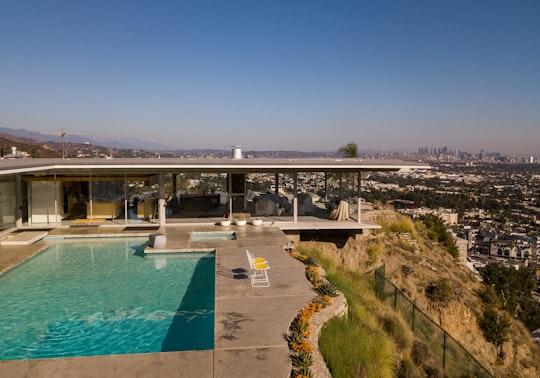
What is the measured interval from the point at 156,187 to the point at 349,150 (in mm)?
19953

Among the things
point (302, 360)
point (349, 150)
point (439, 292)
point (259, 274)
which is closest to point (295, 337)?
point (302, 360)

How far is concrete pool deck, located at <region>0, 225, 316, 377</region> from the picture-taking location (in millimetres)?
4906

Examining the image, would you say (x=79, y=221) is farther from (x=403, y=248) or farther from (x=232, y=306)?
(x=403, y=248)

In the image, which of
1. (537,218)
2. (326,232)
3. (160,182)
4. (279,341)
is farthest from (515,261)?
(279,341)

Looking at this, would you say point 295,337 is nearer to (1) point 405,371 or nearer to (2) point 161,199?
(1) point 405,371

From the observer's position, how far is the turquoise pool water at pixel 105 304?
6195mm

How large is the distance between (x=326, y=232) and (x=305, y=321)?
9155 millimetres

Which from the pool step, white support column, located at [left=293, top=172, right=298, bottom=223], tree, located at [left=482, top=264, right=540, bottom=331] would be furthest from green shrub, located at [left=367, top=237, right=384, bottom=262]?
tree, located at [left=482, top=264, right=540, bottom=331]

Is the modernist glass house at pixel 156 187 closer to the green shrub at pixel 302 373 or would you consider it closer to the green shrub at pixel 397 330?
the green shrub at pixel 397 330

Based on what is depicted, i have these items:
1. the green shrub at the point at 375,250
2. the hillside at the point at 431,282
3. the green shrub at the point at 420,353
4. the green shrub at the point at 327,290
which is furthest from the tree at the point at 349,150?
the green shrub at the point at 327,290

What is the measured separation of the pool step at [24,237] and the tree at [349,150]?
2354 cm

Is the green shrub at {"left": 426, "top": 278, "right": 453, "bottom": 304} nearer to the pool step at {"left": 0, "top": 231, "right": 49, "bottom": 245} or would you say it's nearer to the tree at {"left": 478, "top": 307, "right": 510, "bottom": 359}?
the tree at {"left": 478, "top": 307, "right": 510, "bottom": 359}

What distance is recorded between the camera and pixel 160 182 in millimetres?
14883

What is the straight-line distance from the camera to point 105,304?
306 inches
